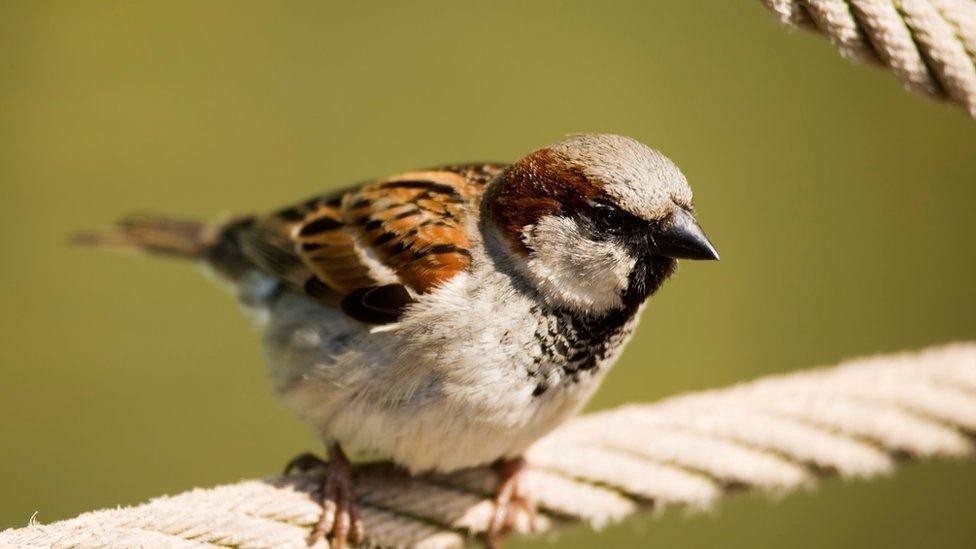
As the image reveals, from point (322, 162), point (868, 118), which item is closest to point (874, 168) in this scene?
point (868, 118)

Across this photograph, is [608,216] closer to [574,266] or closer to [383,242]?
[574,266]

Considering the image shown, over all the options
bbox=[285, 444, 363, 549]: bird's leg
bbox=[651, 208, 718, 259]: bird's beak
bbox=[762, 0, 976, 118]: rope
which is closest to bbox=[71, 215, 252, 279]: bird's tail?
bbox=[285, 444, 363, 549]: bird's leg

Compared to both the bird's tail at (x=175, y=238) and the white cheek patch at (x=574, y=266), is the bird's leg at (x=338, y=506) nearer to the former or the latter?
the white cheek patch at (x=574, y=266)

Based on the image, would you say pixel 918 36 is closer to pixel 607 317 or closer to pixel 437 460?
pixel 607 317

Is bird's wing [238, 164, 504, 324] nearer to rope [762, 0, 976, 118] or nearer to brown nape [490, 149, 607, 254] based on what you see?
brown nape [490, 149, 607, 254]

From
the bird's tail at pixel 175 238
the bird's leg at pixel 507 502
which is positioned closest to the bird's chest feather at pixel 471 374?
the bird's leg at pixel 507 502

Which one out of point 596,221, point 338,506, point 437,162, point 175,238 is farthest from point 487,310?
point 437,162
